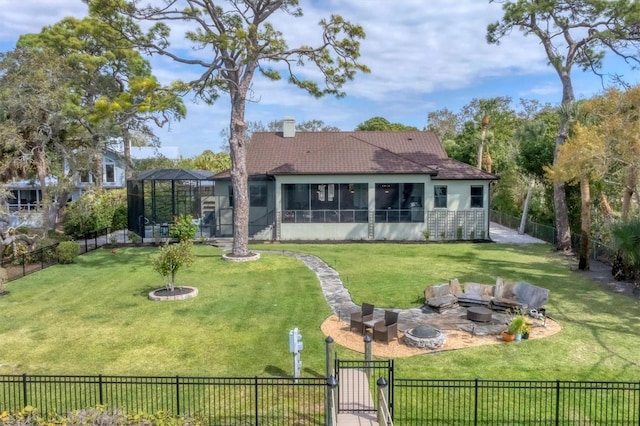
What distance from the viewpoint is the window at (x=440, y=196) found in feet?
88.4

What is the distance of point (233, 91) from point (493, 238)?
1625cm

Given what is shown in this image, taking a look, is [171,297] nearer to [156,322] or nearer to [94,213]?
[156,322]

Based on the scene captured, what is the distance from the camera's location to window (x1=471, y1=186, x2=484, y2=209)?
26.9 metres

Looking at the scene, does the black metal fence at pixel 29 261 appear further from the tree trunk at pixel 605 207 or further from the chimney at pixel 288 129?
the tree trunk at pixel 605 207

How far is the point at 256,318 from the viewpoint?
1285cm

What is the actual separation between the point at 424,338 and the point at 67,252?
16115mm

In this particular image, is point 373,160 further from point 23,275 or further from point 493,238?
point 23,275

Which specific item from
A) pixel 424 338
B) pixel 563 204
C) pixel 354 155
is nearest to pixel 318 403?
pixel 424 338

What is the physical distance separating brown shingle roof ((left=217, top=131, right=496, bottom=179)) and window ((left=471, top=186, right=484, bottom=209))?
0.73 m

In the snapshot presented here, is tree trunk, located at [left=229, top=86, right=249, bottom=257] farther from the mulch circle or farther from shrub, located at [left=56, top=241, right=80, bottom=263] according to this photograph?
shrub, located at [left=56, top=241, right=80, bottom=263]

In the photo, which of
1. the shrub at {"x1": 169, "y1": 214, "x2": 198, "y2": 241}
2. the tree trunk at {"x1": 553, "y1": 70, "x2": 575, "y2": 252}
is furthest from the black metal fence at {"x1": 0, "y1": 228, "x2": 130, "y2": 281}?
the tree trunk at {"x1": 553, "y1": 70, "x2": 575, "y2": 252}

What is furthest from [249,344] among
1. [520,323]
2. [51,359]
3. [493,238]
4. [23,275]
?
[493,238]

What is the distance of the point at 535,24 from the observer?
23.0 m

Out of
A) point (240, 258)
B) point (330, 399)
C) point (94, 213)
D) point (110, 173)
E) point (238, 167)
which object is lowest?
point (330, 399)
